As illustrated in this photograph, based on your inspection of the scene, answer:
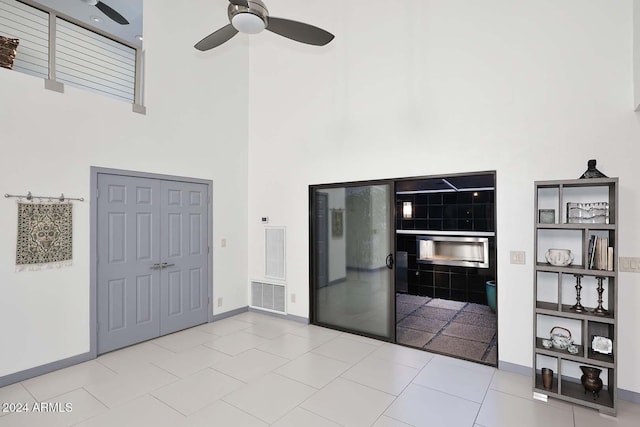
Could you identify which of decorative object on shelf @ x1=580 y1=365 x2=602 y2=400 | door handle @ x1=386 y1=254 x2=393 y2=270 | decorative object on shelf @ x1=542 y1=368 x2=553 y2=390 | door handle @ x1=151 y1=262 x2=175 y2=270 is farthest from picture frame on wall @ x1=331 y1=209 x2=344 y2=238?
decorative object on shelf @ x1=580 y1=365 x2=602 y2=400

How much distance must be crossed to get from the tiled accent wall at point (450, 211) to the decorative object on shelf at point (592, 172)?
3.40 metres

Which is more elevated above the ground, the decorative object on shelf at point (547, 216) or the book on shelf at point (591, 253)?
the decorative object on shelf at point (547, 216)

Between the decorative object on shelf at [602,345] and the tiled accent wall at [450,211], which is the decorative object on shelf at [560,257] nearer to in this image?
the decorative object on shelf at [602,345]

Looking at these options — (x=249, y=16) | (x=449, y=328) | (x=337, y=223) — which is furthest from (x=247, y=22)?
(x=449, y=328)

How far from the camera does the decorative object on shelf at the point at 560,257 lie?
110 inches

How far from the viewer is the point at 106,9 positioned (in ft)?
13.1

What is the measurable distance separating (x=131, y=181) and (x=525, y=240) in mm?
4431

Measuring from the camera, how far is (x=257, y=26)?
8.09 ft

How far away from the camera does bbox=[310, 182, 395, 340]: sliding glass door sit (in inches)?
161

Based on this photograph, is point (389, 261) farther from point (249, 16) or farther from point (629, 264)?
point (249, 16)

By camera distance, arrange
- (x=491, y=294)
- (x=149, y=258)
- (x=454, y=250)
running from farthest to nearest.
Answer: (x=454, y=250)
(x=491, y=294)
(x=149, y=258)

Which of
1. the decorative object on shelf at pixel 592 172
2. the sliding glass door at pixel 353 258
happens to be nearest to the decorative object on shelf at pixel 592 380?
the decorative object on shelf at pixel 592 172

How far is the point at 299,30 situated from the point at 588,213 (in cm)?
286

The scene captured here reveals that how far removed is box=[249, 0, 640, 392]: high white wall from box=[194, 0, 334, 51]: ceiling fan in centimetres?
161
